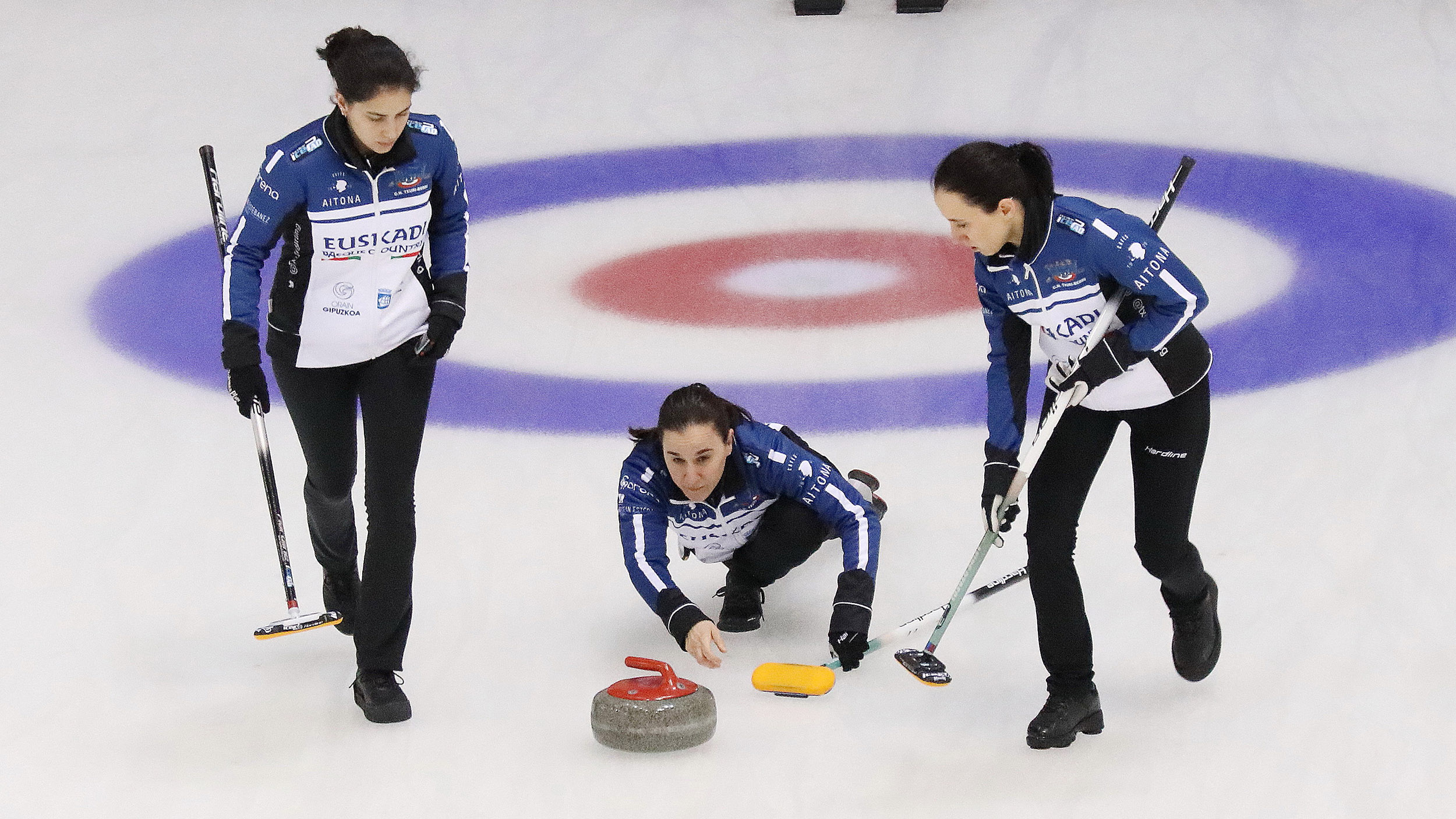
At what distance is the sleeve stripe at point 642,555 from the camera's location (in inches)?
140

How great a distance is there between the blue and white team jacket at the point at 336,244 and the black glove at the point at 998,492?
1.15 meters

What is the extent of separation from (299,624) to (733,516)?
971 millimetres

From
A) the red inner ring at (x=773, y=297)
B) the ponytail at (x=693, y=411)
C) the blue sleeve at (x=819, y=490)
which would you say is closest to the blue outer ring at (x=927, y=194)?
the red inner ring at (x=773, y=297)

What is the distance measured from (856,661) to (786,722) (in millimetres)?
189

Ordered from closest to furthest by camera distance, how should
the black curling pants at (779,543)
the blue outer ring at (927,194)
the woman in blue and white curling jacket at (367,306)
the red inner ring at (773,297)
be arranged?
the woman in blue and white curling jacket at (367,306) < the black curling pants at (779,543) < the blue outer ring at (927,194) < the red inner ring at (773,297)

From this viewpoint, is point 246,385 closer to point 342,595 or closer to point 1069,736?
point 342,595

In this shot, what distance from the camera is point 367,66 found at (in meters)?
3.08

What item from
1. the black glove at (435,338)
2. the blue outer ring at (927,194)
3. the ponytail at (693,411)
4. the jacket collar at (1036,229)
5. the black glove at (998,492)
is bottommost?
the blue outer ring at (927,194)

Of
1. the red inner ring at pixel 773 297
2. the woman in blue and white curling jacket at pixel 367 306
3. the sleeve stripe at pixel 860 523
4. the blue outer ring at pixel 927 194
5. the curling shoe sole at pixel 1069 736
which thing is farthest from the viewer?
the red inner ring at pixel 773 297

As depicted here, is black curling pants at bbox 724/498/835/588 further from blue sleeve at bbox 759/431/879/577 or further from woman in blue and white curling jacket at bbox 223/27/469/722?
woman in blue and white curling jacket at bbox 223/27/469/722

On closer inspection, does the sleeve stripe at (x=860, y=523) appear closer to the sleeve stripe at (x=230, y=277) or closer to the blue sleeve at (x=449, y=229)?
the blue sleeve at (x=449, y=229)

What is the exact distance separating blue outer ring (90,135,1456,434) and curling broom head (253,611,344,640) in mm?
1498

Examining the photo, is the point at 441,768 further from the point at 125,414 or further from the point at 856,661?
the point at 125,414

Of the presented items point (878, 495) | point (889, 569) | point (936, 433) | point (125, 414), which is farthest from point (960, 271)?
point (125, 414)
